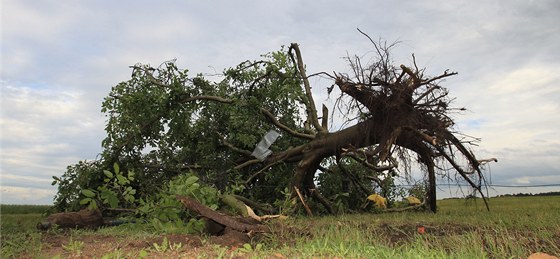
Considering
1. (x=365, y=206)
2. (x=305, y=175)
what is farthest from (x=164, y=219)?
(x=365, y=206)

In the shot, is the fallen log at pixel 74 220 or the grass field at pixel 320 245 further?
the fallen log at pixel 74 220

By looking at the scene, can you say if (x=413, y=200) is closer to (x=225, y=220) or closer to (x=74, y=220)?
(x=225, y=220)

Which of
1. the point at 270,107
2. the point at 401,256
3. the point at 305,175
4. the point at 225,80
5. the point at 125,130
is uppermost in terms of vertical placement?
the point at 225,80

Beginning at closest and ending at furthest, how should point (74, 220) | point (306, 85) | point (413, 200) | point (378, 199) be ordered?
point (74, 220), point (378, 199), point (413, 200), point (306, 85)

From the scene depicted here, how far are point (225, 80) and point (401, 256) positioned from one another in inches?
296

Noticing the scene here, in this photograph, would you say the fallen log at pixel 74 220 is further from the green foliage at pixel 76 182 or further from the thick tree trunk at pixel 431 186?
the thick tree trunk at pixel 431 186

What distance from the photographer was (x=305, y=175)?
924 centimetres

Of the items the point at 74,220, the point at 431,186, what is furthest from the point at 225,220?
the point at 431,186

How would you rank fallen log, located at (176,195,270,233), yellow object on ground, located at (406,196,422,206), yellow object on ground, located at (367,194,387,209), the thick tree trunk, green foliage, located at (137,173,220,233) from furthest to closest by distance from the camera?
yellow object on ground, located at (406,196,422,206), yellow object on ground, located at (367,194,387,209), the thick tree trunk, green foliage, located at (137,173,220,233), fallen log, located at (176,195,270,233)

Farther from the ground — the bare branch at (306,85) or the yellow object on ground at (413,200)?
the bare branch at (306,85)

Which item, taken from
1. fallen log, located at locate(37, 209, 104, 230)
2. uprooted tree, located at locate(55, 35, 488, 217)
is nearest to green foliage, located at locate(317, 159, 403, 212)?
uprooted tree, located at locate(55, 35, 488, 217)

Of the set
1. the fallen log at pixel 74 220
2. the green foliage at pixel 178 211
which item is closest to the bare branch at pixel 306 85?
the green foliage at pixel 178 211

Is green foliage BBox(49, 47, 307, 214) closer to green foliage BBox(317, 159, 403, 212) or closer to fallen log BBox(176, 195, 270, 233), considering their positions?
green foliage BBox(317, 159, 403, 212)

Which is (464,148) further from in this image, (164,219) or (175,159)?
(175,159)
